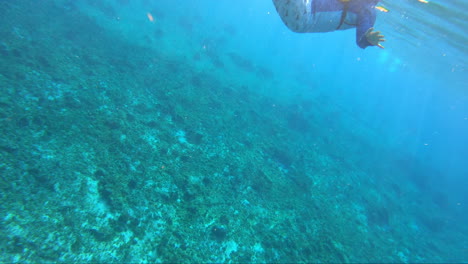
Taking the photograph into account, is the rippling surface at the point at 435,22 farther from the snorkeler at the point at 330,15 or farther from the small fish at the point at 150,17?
the small fish at the point at 150,17

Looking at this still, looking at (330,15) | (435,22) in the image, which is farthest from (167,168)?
(435,22)

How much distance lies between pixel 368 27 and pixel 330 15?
810 mm

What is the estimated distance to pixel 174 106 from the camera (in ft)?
25.8

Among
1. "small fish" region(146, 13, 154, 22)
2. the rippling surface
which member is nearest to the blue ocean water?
the rippling surface

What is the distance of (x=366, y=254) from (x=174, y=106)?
25.4 ft

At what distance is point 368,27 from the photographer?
11.9 feet

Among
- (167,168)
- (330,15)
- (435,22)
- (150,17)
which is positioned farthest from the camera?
(150,17)

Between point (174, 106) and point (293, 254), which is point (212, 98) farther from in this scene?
point (293, 254)

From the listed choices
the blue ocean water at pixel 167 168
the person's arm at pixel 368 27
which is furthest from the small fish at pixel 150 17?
the person's arm at pixel 368 27

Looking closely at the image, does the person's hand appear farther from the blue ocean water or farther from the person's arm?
the blue ocean water

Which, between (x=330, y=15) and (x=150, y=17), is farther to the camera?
(x=150, y=17)

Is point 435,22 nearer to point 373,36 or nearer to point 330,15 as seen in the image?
point 373,36

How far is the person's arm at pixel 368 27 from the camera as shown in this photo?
11.7 feet

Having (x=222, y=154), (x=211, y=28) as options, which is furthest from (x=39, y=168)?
(x=211, y=28)
